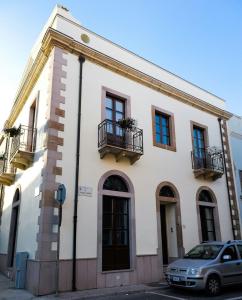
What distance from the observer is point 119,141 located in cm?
1173

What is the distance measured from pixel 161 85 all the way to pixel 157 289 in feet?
30.1

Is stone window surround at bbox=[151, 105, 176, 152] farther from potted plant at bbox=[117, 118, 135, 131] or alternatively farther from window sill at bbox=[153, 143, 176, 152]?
potted plant at bbox=[117, 118, 135, 131]

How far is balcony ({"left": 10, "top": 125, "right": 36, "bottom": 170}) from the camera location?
11297 mm

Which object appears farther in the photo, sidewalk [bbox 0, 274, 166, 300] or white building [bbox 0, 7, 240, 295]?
white building [bbox 0, 7, 240, 295]

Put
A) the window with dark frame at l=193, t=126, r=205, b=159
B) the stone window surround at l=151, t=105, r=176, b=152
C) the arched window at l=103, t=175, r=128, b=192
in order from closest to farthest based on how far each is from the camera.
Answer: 1. the arched window at l=103, t=175, r=128, b=192
2. the stone window surround at l=151, t=105, r=176, b=152
3. the window with dark frame at l=193, t=126, r=205, b=159

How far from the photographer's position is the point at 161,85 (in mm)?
14617

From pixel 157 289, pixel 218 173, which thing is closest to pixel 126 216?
pixel 157 289

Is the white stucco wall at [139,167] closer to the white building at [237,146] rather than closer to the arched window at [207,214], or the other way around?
the arched window at [207,214]

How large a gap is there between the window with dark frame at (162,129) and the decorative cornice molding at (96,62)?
1.29 m

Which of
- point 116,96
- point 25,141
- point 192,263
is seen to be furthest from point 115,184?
point 25,141

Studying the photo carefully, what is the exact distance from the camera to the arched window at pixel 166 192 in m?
12.9

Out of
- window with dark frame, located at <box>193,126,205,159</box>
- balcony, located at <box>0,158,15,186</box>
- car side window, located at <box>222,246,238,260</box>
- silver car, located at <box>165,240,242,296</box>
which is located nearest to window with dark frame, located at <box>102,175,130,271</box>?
silver car, located at <box>165,240,242,296</box>

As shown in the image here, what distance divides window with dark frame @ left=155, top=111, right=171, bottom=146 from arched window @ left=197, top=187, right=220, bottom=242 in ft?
9.73

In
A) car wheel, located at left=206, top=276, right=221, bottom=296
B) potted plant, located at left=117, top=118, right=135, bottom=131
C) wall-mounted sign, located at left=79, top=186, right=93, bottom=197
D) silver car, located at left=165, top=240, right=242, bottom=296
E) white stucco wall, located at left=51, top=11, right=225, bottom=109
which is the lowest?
car wheel, located at left=206, top=276, right=221, bottom=296
